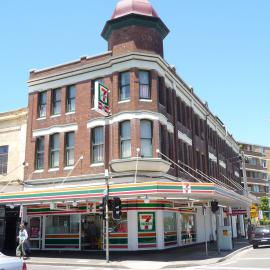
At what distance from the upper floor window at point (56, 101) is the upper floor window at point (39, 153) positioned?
221cm

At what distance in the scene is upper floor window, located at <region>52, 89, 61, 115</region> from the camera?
2799 centimetres

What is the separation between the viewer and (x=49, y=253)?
24.5 m

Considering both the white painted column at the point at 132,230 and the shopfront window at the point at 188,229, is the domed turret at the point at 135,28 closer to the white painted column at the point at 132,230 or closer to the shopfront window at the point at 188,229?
the white painted column at the point at 132,230

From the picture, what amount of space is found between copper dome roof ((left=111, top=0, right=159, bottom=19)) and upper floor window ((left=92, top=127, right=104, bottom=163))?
7979 mm

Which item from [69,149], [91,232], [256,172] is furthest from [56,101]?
[256,172]

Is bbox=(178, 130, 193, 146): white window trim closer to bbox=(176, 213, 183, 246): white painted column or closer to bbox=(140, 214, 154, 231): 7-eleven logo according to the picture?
bbox=(176, 213, 183, 246): white painted column

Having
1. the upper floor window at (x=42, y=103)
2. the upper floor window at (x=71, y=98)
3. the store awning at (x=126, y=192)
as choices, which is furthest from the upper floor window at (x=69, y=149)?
the store awning at (x=126, y=192)

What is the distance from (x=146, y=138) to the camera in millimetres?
23922

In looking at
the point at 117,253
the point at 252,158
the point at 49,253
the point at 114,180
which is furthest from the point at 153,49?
the point at 252,158

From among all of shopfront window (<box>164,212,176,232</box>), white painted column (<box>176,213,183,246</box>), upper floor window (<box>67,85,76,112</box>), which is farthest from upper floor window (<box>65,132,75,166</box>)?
white painted column (<box>176,213,183,246</box>)

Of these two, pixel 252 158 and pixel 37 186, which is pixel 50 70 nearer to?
pixel 37 186

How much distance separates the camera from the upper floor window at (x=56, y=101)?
28.0m

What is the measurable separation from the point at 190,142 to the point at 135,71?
980 cm

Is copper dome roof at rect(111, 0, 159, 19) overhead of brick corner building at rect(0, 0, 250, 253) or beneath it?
overhead
